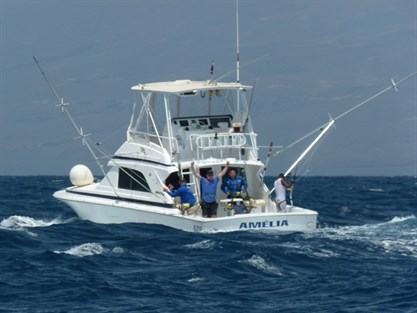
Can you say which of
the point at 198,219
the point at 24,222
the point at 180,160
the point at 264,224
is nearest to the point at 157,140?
the point at 180,160

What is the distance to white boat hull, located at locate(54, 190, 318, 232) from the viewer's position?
109ft

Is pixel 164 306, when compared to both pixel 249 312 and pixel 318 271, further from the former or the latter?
pixel 318 271

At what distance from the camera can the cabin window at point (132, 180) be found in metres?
36.3

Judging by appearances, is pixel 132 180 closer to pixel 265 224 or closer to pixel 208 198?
pixel 208 198

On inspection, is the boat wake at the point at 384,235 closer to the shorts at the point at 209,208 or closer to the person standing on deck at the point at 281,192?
the person standing on deck at the point at 281,192

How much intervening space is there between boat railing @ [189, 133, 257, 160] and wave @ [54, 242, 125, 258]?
572cm

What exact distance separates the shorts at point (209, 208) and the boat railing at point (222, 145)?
167 cm

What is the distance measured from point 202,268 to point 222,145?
903cm

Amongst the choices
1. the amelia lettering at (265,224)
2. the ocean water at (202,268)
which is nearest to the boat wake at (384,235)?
the ocean water at (202,268)

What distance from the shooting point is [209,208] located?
34.2 m

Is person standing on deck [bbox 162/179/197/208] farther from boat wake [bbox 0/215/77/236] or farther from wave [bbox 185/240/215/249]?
boat wake [bbox 0/215/77/236]

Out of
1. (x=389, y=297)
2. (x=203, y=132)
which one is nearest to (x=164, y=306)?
(x=389, y=297)

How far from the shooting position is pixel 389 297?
24531 millimetres

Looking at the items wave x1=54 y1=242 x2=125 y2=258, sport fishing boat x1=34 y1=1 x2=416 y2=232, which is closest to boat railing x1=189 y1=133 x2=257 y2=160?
sport fishing boat x1=34 y1=1 x2=416 y2=232
